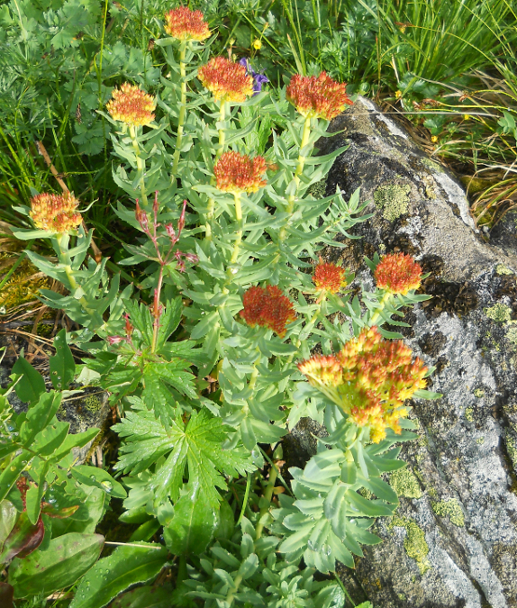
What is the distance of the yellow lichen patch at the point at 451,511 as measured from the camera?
2223mm

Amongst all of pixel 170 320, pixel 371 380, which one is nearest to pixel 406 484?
pixel 371 380

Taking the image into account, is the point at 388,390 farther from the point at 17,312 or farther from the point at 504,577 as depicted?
the point at 17,312

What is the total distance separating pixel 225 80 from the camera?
2.10 m

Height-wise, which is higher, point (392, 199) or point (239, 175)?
point (239, 175)

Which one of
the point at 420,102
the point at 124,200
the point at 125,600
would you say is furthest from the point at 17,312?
the point at 420,102

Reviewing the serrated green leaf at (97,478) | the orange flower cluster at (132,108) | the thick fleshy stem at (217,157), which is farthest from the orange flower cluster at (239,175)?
the serrated green leaf at (97,478)

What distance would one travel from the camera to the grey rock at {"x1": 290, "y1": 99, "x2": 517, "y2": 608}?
2.16m

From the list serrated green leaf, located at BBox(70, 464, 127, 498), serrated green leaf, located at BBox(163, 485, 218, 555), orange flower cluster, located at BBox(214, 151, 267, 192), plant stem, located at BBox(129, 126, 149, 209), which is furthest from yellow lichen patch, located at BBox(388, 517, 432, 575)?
plant stem, located at BBox(129, 126, 149, 209)

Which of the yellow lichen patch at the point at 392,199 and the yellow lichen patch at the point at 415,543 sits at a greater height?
the yellow lichen patch at the point at 392,199

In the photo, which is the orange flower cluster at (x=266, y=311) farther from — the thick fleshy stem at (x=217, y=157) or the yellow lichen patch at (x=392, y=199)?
the yellow lichen patch at (x=392, y=199)

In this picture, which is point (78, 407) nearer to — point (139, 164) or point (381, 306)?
point (139, 164)

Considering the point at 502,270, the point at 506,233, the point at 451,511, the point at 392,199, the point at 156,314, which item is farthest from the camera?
the point at 506,233

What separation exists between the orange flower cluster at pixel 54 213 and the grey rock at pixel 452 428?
1567 millimetres

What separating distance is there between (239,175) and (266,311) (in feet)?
1.78
